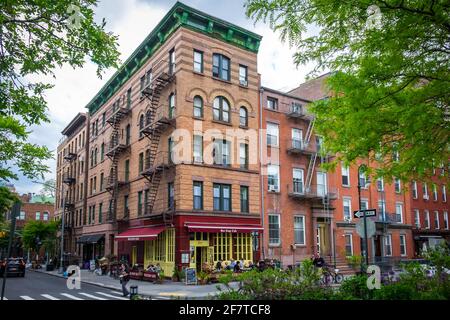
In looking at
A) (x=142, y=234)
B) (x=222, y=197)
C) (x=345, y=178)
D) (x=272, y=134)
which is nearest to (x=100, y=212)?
(x=142, y=234)

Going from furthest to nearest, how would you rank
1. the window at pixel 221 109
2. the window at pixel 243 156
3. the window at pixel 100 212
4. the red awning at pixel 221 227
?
the window at pixel 100 212 → the window at pixel 243 156 → the window at pixel 221 109 → the red awning at pixel 221 227

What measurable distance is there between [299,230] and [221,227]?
8.32 meters

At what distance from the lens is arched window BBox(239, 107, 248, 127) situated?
3150 cm

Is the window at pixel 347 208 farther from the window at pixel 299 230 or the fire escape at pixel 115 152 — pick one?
the fire escape at pixel 115 152

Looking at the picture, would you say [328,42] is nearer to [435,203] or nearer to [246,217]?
[246,217]

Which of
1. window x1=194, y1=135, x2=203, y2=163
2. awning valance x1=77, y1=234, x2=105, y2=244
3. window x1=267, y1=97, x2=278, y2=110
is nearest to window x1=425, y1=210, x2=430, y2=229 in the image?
window x1=267, y1=97, x2=278, y2=110

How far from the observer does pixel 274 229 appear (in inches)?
1249

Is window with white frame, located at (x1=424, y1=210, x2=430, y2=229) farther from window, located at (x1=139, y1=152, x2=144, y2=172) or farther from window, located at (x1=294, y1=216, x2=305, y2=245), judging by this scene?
window, located at (x1=139, y1=152, x2=144, y2=172)

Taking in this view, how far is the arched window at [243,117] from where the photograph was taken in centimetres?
3150

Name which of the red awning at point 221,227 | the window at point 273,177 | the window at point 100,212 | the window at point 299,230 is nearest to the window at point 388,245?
the window at point 299,230

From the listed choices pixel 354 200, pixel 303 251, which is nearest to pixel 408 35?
pixel 303 251

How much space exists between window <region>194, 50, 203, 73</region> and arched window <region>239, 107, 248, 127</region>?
14.6 feet

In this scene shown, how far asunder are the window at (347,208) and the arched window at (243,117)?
12.7m

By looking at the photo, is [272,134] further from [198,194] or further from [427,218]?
[427,218]
